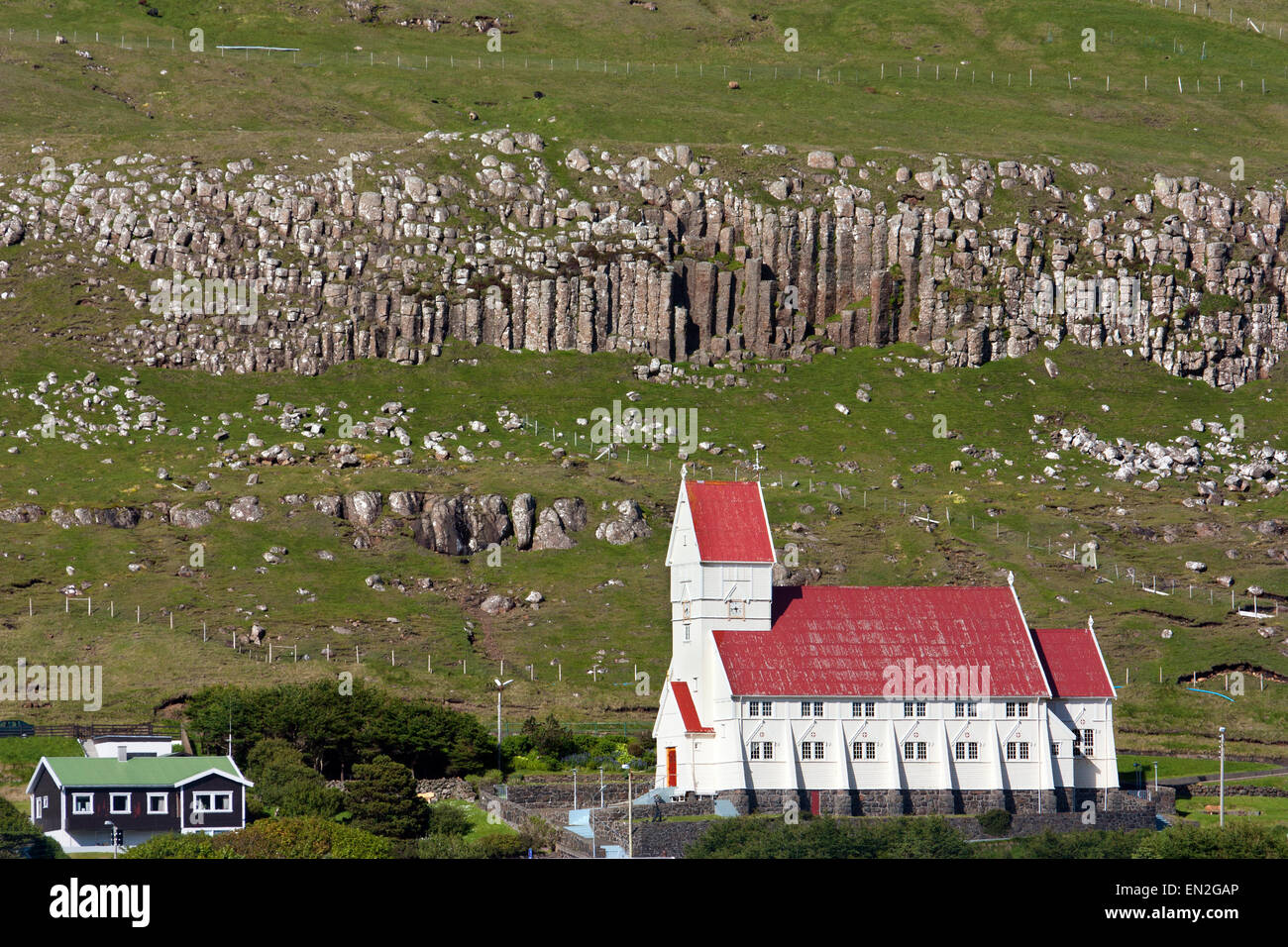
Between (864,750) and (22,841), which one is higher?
(22,841)

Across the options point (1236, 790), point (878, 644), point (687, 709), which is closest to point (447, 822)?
point (687, 709)

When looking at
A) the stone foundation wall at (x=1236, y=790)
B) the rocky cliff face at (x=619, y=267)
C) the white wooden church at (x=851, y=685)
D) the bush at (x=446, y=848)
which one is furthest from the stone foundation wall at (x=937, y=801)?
the rocky cliff face at (x=619, y=267)

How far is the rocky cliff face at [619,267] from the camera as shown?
185 metres

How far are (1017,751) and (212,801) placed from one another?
43380 mm

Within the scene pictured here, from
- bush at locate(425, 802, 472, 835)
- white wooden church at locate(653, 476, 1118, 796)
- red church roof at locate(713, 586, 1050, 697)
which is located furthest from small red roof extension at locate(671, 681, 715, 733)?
bush at locate(425, 802, 472, 835)

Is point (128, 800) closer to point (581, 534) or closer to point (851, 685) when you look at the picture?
point (851, 685)

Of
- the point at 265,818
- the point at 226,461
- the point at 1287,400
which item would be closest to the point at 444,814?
the point at 265,818

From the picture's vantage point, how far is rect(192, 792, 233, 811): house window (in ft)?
300

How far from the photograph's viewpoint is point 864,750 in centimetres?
9744

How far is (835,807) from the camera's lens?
311 ft

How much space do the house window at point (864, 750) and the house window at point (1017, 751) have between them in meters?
7.88

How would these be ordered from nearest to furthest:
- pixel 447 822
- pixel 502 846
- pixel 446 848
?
pixel 446 848 < pixel 502 846 < pixel 447 822

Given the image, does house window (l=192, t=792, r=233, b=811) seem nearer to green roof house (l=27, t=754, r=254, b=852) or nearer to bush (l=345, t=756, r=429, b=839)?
green roof house (l=27, t=754, r=254, b=852)
